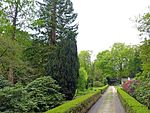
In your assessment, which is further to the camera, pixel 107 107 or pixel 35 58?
pixel 35 58

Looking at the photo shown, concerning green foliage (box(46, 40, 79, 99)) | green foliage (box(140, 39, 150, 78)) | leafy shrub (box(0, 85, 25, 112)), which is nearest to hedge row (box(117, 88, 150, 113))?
green foliage (box(140, 39, 150, 78))

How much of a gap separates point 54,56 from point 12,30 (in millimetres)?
4061

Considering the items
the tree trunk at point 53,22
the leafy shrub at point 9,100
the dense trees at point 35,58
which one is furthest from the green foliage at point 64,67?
the tree trunk at point 53,22

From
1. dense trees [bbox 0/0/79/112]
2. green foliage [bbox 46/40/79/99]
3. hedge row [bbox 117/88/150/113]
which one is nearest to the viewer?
hedge row [bbox 117/88/150/113]

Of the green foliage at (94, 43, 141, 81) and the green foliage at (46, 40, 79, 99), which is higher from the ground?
the green foliage at (94, 43, 141, 81)

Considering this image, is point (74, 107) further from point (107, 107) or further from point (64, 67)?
point (107, 107)

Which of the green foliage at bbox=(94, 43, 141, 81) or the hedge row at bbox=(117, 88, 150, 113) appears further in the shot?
the green foliage at bbox=(94, 43, 141, 81)

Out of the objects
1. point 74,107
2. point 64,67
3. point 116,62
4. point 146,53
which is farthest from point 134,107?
point 116,62

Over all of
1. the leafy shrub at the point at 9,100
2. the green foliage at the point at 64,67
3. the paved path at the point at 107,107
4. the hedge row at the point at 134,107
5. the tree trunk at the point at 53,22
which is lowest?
the paved path at the point at 107,107

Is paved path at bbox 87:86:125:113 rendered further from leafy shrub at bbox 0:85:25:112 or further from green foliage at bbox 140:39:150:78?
leafy shrub at bbox 0:85:25:112

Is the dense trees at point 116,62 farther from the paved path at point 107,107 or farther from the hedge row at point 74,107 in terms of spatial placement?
the hedge row at point 74,107

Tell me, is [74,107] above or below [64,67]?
below

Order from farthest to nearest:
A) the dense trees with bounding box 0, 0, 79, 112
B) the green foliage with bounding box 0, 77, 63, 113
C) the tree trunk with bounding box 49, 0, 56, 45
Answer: the tree trunk with bounding box 49, 0, 56, 45
the dense trees with bounding box 0, 0, 79, 112
the green foliage with bounding box 0, 77, 63, 113

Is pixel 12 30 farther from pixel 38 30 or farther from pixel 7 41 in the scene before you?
pixel 38 30
